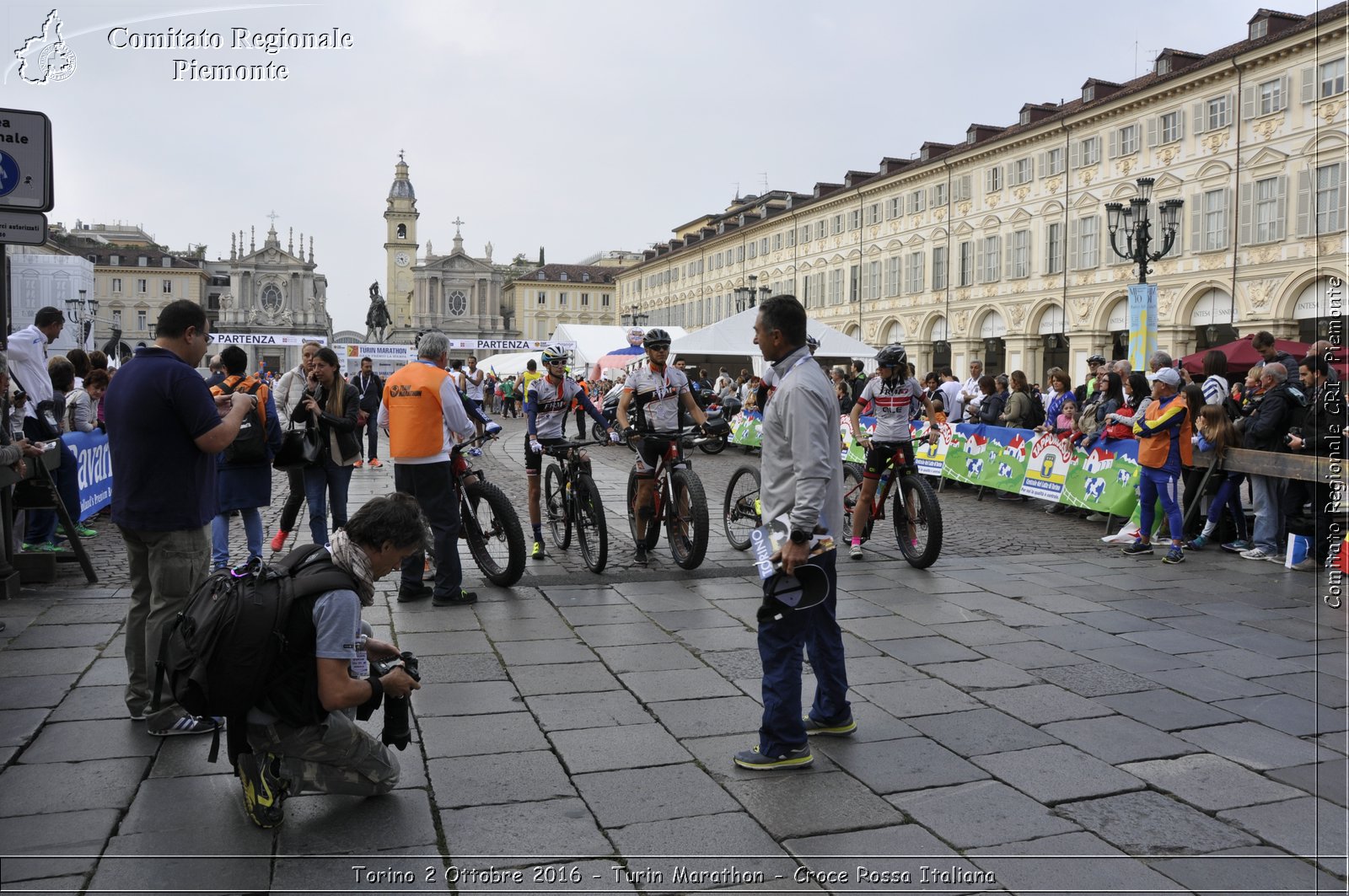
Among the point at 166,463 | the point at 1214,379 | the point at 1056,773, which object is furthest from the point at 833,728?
the point at 1214,379

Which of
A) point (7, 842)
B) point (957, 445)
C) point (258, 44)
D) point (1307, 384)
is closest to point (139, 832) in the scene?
point (7, 842)

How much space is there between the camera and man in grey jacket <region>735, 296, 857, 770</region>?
3.87 meters

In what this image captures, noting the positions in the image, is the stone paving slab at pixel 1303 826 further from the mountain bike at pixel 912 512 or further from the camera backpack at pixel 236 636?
the mountain bike at pixel 912 512

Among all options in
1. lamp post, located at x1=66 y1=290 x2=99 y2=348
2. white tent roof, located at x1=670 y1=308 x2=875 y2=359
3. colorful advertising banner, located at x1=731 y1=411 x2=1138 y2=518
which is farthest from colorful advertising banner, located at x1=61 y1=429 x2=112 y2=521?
lamp post, located at x1=66 y1=290 x2=99 y2=348

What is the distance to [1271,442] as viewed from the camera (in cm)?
902

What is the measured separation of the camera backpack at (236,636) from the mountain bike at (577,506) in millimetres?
4242

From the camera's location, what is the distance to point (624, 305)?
90.5 metres

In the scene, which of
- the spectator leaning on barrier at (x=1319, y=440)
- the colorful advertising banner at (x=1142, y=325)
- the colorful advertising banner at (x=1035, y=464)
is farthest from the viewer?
the colorful advertising banner at (x=1142, y=325)

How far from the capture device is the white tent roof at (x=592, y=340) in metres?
34.5

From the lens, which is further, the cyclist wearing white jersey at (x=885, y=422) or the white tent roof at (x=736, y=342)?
the white tent roof at (x=736, y=342)

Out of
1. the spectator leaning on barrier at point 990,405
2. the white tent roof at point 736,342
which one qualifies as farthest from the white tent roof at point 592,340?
the spectator leaning on barrier at point 990,405

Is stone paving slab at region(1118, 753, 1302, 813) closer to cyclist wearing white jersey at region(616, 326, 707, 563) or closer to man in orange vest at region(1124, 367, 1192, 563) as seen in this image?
cyclist wearing white jersey at region(616, 326, 707, 563)

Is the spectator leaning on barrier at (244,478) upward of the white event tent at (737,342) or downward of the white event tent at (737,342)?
downward

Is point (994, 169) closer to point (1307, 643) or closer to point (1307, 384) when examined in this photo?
point (1307, 384)
